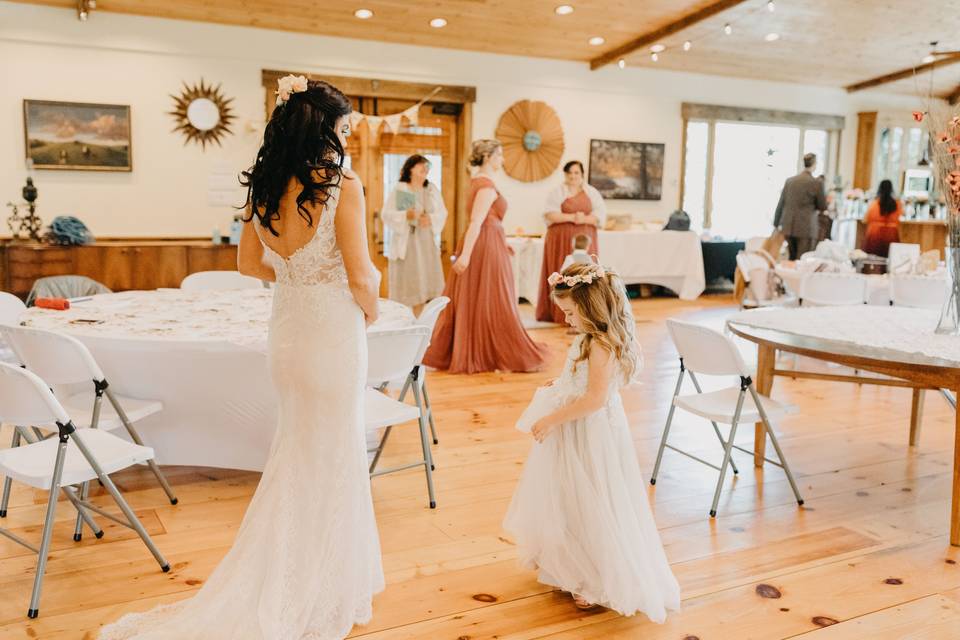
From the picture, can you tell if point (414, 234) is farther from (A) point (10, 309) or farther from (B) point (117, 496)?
(B) point (117, 496)

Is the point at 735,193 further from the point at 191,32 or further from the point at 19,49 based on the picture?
the point at 19,49

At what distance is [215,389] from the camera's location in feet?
10.9

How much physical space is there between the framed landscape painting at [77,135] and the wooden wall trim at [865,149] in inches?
396

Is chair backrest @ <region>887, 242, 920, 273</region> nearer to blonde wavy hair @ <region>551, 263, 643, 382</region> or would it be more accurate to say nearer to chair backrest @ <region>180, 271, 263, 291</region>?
blonde wavy hair @ <region>551, 263, 643, 382</region>

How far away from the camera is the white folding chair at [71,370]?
2.84 metres

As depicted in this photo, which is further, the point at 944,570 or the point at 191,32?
the point at 191,32

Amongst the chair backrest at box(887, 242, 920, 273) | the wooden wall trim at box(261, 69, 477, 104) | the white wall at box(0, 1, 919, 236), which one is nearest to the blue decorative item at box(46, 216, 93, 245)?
the white wall at box(0, 1, 919, 236)

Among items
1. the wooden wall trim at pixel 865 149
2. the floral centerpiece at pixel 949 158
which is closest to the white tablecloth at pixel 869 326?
the floral centerpiece at pixel 949 158

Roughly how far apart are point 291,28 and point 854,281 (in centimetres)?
599

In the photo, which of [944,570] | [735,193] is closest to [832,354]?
[944,570]

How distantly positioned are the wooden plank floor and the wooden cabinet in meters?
3.96

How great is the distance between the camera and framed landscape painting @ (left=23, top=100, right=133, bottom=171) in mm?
7504

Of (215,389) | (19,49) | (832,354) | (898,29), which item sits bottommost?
(215,389)

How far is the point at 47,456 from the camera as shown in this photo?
8.52 feet
